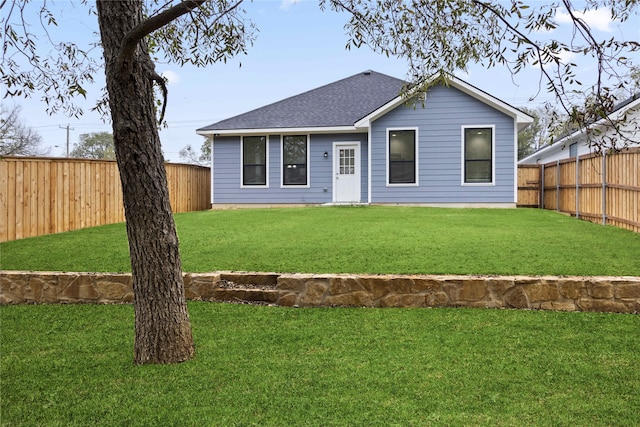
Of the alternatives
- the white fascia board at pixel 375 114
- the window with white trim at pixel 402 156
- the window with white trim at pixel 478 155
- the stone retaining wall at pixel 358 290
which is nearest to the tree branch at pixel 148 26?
the stone retaining wall at pixel 358 290

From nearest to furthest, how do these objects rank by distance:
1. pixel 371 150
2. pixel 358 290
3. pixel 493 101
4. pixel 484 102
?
1. pixel 358 290
2. pixel 493 101
3. pixel 484 102
4. pixel 371 150

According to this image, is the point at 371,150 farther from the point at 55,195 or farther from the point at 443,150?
the point at 55,195

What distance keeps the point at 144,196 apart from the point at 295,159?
43.6 ft

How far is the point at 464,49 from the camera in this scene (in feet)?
16.0

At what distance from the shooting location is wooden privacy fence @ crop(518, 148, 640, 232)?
9.78 m

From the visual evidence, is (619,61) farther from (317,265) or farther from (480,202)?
(480,202)

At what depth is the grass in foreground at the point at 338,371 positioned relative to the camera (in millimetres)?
3072

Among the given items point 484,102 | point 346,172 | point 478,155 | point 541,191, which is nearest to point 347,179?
point 346,172

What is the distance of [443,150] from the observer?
15445 millimetres

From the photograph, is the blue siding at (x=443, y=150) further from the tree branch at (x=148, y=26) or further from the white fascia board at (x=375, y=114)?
the tree branch at (x=148, y=26)

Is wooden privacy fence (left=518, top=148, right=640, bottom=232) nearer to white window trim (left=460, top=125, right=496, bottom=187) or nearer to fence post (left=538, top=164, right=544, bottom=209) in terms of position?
fence post (left=538, top=164, right=544, bottom=209)

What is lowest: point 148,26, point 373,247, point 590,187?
point 373,247

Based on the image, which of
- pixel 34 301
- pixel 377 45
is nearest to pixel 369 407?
pixel 377 45

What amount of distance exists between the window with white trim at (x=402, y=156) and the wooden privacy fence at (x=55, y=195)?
8.25m
